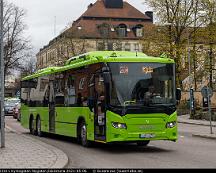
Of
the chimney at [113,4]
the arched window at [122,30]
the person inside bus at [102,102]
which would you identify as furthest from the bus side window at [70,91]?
the chimney at [113,4]

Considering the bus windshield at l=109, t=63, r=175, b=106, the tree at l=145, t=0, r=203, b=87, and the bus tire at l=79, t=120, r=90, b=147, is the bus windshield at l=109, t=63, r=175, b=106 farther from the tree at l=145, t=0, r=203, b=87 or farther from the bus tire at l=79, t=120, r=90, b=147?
the tree at l=145, t=0, r=203, b=87

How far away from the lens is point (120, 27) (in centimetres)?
10831

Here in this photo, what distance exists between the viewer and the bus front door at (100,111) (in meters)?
17.1

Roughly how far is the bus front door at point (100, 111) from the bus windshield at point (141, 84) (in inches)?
21.2

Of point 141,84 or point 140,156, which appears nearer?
point 140,156

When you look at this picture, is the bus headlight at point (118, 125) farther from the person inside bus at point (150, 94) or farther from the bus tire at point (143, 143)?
the bus tire at point (143, 143)

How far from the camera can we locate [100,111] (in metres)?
17.3

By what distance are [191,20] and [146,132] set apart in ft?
146

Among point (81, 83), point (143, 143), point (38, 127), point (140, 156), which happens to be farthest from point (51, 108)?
point (140, 156)

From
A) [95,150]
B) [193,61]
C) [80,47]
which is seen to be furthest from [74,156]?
[80,47]

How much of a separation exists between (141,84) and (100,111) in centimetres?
159

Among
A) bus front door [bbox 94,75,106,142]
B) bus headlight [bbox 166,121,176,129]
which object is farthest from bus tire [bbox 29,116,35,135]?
Result: bus headlight [bbox 166,121,176,129]

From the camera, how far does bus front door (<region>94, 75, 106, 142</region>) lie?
17062 millimetres

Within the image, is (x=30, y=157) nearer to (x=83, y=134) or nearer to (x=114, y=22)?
(x=83, y=134)
